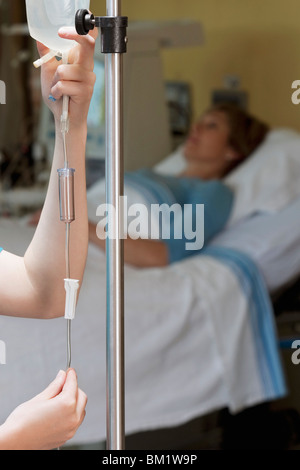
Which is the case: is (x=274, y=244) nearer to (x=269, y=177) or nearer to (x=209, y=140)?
(x=269, y=177)

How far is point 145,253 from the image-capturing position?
1249 millimetres

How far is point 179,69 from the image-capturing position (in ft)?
6.45

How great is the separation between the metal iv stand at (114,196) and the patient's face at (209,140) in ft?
3.98

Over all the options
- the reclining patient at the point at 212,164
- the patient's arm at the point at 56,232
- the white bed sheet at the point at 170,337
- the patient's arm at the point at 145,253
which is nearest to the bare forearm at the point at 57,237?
the patient's arm at the point at 56,232

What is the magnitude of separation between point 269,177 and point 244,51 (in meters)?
0.41

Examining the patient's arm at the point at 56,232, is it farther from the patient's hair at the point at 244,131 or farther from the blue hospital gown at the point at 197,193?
the patient's hair at the point at 244,131

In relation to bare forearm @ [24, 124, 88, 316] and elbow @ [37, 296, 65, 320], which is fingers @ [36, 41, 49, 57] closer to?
bare forearm @ [24, 124, 88, 316]

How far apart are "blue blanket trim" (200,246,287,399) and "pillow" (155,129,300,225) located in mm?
182

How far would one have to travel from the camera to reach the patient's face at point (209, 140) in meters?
1.80

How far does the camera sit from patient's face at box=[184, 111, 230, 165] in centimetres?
180

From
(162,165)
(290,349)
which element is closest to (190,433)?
(290,349)

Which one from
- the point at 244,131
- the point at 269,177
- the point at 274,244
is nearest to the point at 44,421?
the point at 274,244

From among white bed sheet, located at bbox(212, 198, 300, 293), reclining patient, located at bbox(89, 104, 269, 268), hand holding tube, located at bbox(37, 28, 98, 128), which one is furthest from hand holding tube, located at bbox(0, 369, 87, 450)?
white bed sheet, located at bbox(212, 198, 300, 293)

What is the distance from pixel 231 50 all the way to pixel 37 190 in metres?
0.71
